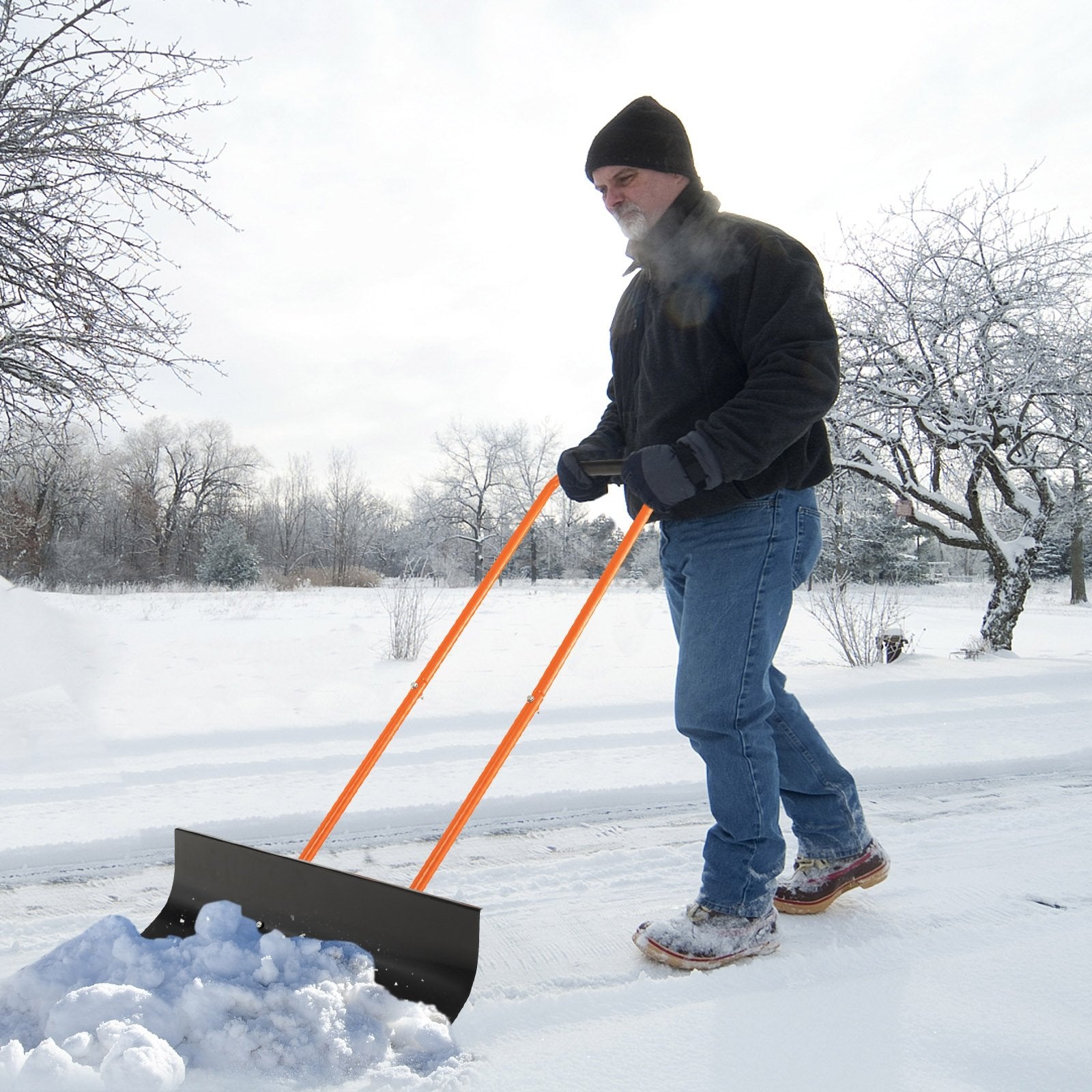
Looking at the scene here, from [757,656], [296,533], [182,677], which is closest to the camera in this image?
[757,656]

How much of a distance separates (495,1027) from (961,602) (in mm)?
25999

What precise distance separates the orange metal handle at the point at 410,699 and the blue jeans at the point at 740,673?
54 cm

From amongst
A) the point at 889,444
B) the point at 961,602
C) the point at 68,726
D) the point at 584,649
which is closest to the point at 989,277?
the point at 889,444

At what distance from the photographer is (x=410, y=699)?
96.9 inches

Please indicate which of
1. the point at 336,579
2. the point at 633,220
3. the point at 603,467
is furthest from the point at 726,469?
the point at 336,579

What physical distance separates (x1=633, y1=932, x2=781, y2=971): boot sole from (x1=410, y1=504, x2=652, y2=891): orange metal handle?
1.78 ft

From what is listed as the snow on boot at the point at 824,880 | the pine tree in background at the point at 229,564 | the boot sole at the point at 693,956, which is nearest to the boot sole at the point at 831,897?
the snow on boot at the point at 824,880

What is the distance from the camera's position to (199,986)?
168 cm

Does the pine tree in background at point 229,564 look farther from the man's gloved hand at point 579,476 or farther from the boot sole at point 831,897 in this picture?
the boot sole at point 831,897

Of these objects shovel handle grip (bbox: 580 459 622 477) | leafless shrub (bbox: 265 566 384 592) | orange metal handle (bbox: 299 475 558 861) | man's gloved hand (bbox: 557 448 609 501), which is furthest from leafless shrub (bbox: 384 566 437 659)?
leafless shrub (bbox: 265 566 384 592)

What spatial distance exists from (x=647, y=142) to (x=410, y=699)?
5.40 ft

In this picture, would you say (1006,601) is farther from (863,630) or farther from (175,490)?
(175,490)

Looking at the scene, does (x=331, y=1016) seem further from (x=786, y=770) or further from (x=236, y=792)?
(x=236, y=792)

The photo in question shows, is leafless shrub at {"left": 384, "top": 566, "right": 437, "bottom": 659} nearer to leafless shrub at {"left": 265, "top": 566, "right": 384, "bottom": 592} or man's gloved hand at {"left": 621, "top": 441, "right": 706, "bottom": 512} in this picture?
man's gloved hand at {"left": 621, "top": 441, "right": 706, "bottom": 512}
